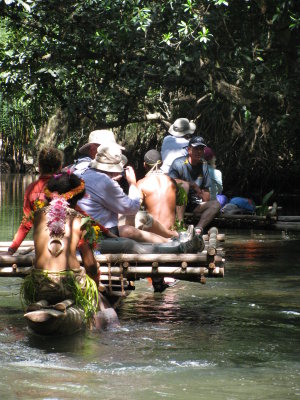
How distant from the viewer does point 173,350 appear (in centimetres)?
787

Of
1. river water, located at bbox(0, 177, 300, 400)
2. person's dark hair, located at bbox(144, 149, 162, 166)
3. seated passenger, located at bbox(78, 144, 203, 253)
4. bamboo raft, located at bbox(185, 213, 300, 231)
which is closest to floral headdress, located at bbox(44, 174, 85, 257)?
river water, located at bbox(0, 177, 300, 400)

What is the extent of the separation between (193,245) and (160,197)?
65.5 inches

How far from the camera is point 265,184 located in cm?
2638

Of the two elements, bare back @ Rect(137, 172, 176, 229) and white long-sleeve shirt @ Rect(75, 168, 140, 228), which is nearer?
white long-sleeve shirt @ Rect(75, 168, 140, 228)

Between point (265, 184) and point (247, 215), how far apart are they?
31.5 feet

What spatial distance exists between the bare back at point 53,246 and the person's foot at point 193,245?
1364mm

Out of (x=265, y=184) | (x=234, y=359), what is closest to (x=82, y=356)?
(x=234, y=359)

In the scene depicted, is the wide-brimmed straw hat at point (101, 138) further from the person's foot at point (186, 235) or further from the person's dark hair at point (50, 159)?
the person's dark hair at point (50, 159)

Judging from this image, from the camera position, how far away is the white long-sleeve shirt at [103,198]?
29.7ft

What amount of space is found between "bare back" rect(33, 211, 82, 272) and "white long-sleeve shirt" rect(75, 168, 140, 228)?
122cm

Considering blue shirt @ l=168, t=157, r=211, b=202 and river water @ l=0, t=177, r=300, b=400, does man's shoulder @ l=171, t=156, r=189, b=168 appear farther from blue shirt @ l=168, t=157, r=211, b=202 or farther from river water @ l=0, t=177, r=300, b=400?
river water @ l=0, t=177, r=300, b=400

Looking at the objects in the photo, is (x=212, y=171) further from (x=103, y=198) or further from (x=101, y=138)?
(x=103, y=198)

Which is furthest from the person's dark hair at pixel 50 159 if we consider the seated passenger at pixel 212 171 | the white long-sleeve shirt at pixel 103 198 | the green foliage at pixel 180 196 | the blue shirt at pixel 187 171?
the seated passenger at pixel 212 171

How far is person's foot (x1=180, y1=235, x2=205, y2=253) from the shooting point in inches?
346
